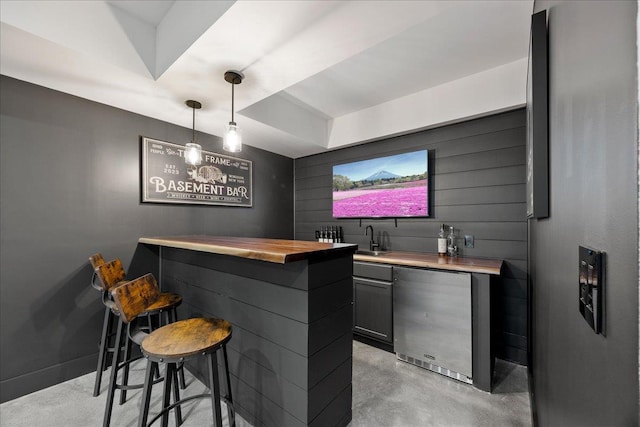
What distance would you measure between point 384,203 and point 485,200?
3.49 feet

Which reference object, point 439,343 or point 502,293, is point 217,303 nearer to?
point 439,343

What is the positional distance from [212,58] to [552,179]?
6.61ft

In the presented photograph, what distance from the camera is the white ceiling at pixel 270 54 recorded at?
1.44 m

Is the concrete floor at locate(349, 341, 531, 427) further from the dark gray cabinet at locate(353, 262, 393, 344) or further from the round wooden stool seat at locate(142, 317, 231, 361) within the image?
the round wooden stool seat at locate(142, 317, 231, 361)

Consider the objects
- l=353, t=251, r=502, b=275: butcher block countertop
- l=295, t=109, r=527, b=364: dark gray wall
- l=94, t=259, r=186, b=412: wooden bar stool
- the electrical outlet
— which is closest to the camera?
l=94, t=259, r=186, b=412: wooden bar stool

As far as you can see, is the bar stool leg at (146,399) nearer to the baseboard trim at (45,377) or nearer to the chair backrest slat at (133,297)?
the chair backrest slat at (133,297)

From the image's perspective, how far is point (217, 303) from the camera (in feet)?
6.31

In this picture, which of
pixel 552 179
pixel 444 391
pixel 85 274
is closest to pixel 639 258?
pixel 552 179

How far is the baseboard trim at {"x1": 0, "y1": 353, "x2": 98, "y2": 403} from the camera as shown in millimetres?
1888

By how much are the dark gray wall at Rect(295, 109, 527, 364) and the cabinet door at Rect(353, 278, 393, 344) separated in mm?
→ 742

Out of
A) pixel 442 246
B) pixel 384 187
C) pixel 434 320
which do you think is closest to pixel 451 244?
pixel 442 246

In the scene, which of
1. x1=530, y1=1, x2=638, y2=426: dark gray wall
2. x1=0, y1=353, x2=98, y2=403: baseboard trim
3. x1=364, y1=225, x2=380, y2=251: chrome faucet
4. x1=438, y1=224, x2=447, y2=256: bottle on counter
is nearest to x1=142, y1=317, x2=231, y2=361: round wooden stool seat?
x1=530, y1=1, x2=638, y2=426: dark gray wall

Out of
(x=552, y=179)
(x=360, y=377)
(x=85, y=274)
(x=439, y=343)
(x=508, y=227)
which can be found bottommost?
(x=360, y=377)

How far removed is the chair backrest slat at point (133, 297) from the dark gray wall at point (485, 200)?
8.29 ft
